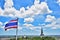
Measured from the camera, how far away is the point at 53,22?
11.7 ft

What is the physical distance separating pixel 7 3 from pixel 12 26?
1.72ft

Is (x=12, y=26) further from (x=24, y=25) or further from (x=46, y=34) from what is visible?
(x=46, y=34)

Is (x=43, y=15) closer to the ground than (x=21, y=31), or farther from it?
farther from it

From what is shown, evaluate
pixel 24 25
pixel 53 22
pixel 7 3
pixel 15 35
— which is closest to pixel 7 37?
pixel 15 35

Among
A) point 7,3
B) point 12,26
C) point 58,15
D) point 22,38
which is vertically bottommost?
point 22,38

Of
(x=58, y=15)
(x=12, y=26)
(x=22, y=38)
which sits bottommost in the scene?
(x=22, y=38)

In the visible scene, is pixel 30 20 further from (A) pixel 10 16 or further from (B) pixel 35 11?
(A) pixel 10 16

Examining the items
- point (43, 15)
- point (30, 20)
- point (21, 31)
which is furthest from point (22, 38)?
point (43, 15)

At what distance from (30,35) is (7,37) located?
1.59 feet

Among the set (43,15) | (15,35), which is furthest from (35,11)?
(15,35)

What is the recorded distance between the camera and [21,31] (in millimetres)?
3625

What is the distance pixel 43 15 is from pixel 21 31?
57cm

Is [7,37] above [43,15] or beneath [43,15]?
beneath

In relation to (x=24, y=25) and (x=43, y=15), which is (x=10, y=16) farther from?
(x=43, y=15)
